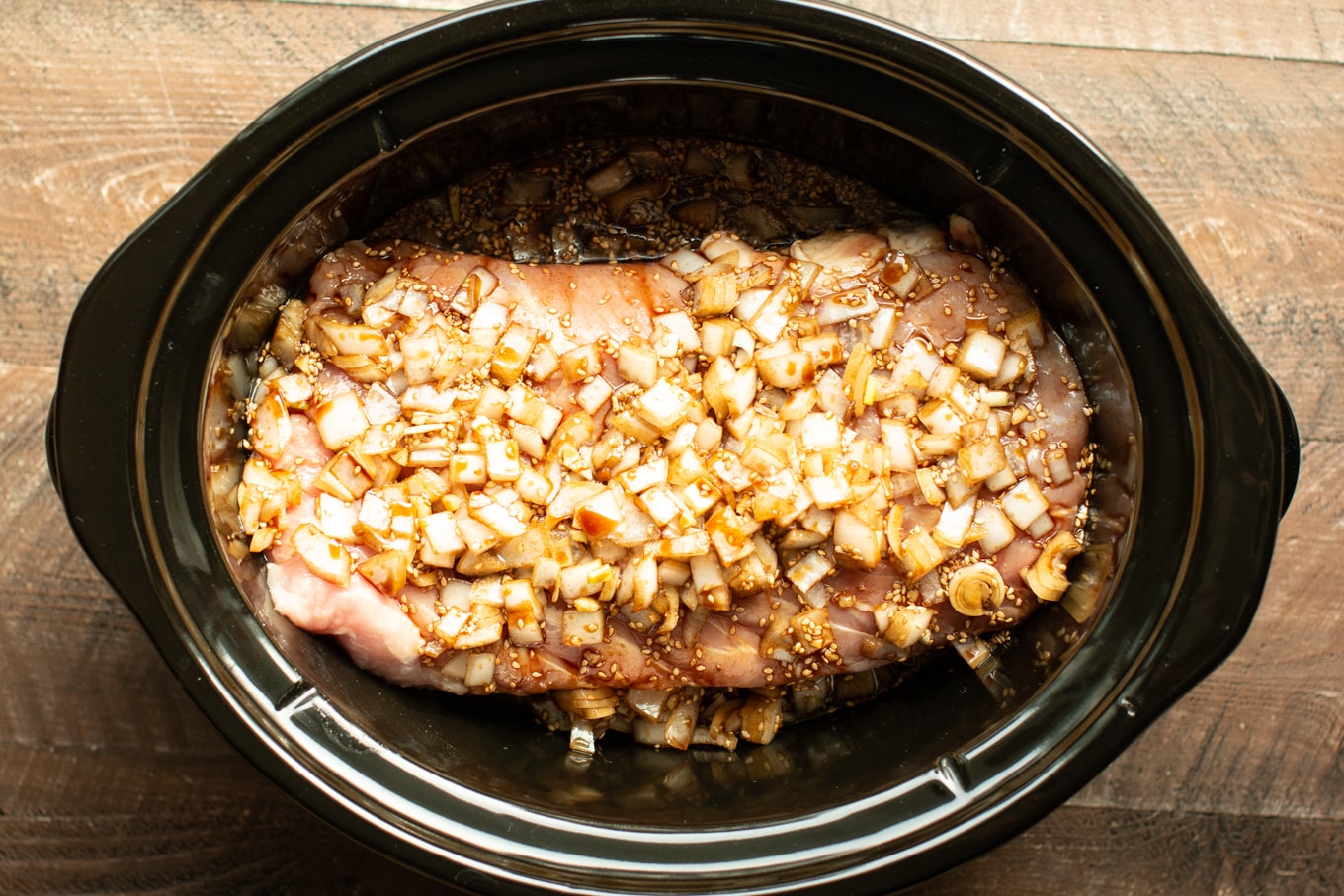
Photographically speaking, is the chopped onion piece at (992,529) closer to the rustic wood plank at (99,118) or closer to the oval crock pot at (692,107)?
the oval crock pot at (692,107)

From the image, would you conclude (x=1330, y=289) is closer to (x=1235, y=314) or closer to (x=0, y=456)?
(x=1235, y=314)

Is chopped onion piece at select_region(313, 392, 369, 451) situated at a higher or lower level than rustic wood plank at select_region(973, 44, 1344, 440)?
lower

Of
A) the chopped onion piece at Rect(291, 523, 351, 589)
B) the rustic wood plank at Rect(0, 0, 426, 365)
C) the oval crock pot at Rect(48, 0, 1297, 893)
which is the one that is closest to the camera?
the oval crock pot at Rect(48, 0, 1297, 893)

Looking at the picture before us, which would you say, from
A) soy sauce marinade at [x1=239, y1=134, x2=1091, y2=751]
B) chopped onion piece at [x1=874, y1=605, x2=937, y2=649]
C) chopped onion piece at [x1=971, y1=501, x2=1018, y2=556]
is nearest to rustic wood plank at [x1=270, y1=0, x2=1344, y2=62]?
soy sauce marinade at [x1=239, y1=134, x2=1091, y2=751]

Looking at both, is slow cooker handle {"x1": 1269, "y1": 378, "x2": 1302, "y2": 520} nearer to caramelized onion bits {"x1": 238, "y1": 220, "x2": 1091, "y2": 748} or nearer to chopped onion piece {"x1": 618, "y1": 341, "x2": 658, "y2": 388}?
caramelized onion bits {"x1": 238, "y1": 220, "x2": 1091, "y2": 748}

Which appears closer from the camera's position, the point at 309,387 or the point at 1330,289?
the point at 309,387

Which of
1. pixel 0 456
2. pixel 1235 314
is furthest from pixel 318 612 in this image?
pixel 1235 314

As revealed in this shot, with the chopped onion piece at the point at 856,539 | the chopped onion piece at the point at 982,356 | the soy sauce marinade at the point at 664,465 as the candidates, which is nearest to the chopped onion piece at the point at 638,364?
the soy sauce marinade at the point at 664,465
